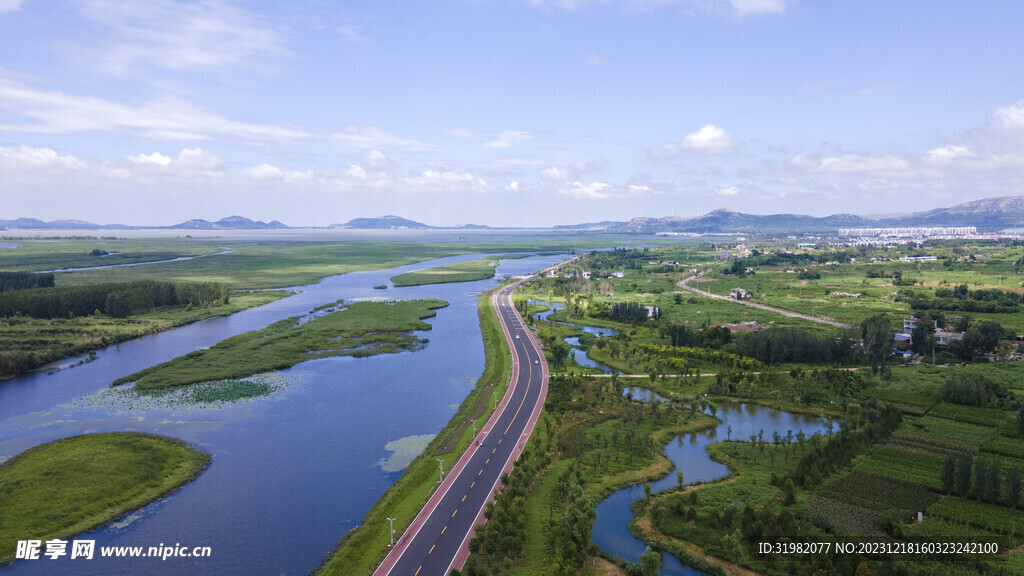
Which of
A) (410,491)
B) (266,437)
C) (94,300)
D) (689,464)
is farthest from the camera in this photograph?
(94,300)

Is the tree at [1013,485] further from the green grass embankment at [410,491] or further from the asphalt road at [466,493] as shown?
the green grass embankment at [410,491]

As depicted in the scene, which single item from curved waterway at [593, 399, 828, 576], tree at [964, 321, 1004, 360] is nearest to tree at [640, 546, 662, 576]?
curved waterway at [593, 399, 828, 576]

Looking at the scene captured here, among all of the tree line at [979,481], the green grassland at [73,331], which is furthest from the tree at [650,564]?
the green grassland at [73,331]

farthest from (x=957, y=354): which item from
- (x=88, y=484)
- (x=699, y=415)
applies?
(x=88, y=484)

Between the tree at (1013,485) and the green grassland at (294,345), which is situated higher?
the green grassland at (294,345)

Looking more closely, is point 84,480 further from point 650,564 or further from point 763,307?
point 763,307
